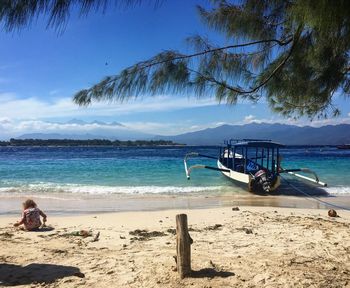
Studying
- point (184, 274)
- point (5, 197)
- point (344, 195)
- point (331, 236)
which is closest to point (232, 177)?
point (344, 195)

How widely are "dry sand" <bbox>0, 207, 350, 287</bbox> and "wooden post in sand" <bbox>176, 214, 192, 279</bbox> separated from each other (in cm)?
14

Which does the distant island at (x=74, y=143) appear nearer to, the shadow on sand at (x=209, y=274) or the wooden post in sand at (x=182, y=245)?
the shadow on sand at (x=209, y=274)

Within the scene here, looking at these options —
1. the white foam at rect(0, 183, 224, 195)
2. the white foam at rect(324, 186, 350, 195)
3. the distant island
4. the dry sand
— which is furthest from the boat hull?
the distant island

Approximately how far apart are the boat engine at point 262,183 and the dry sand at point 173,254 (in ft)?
22.1

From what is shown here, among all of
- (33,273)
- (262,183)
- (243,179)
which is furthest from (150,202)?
(33,273)

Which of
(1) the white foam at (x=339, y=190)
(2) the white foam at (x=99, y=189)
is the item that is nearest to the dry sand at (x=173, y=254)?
(2) the white foam at (x=99, y=189)

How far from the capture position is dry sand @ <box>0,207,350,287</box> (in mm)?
5125

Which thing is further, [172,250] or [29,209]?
[29,209]

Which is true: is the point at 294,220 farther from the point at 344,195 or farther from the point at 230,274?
the point at 344,195

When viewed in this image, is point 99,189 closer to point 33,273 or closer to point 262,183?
point 262,183

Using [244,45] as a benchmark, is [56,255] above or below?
below

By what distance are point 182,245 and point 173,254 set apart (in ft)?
4.06

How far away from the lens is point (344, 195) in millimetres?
16141

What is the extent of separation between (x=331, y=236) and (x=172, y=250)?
115 inches
